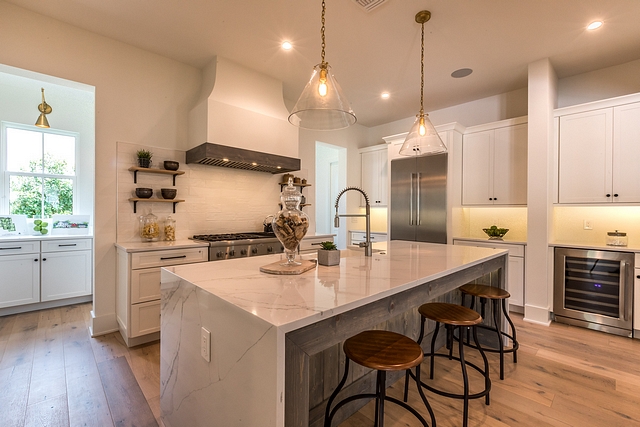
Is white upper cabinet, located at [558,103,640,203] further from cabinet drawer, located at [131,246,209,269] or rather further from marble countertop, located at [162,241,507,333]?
cabinet drawer, located at [131,246,209,269]

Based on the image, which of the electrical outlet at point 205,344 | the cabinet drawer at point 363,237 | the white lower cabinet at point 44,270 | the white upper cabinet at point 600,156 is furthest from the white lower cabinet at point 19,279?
the white upper cabinet at point 600,156

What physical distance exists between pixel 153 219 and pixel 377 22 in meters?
2.97

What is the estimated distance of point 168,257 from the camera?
279 cm

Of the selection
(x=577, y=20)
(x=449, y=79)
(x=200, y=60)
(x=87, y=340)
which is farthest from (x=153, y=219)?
(x=577, y=20)

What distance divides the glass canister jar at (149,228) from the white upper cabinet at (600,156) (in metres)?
4.52

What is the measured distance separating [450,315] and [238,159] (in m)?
2.57

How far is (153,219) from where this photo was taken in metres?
3.17

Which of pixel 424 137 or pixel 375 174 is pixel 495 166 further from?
pixel 424 137

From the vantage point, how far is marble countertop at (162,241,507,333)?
98cm

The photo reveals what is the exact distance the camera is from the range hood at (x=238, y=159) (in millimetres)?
3104

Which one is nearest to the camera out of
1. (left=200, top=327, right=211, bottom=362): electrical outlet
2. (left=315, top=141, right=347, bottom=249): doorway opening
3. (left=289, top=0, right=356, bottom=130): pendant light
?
(left=200, top=327, right=211, bottom=362): electrical outlet

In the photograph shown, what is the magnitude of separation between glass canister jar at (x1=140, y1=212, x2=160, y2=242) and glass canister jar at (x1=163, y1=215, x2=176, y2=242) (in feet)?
0.29

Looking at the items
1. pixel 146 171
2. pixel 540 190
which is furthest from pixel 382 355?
pixel 540 190

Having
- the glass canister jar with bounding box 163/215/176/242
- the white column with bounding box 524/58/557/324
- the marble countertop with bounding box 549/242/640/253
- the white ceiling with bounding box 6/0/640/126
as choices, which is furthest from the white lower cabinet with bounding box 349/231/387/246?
the glass canister jar with bounding box 163/215/176/242
